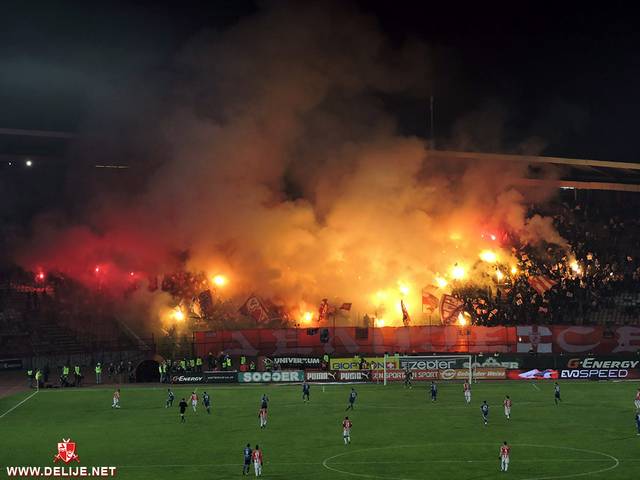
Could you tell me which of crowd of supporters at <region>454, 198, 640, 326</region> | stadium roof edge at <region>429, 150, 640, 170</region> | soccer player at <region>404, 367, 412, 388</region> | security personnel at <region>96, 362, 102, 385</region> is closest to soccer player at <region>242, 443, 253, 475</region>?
soccer player at <region>404, 367, 412, 388</region>

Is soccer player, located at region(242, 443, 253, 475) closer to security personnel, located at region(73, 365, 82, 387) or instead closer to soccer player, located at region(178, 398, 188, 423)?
soccer player, located at region(178, 398, 188, 423)

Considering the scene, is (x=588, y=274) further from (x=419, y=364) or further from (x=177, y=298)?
(x=177, y=298)

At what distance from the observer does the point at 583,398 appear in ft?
202

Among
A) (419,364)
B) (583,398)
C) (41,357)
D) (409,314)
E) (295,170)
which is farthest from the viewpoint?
(295,170)

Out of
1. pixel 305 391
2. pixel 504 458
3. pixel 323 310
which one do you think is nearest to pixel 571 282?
pixel 323 310

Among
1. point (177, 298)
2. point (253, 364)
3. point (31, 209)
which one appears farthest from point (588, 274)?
point (31, 209)

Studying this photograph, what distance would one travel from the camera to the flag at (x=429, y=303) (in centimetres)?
8656

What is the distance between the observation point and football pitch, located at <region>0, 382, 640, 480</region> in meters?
39.8

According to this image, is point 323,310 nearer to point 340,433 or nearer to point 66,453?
point 340,433

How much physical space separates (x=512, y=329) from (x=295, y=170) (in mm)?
29147

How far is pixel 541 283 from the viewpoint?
275 ft

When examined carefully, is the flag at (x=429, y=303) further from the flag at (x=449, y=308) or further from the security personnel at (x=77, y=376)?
the security personnel at (x=77, y=376)

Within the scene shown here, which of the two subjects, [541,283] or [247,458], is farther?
[541,283]

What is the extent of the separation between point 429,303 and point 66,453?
4884cm
